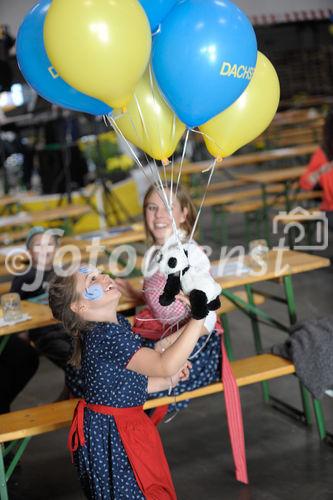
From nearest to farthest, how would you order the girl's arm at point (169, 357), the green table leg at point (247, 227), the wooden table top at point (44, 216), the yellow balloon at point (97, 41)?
1. the yellow balloon at point (97, 41)
2. the girl's arm at point (169, 357)
3. the wooden table top at point (44, 216)
4. the green table leg at point (247, 227)

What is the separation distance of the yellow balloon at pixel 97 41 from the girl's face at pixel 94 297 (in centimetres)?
61

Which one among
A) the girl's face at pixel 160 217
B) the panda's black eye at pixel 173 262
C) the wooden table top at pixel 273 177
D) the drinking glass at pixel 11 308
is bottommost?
the drinking glass at pixel 11 308

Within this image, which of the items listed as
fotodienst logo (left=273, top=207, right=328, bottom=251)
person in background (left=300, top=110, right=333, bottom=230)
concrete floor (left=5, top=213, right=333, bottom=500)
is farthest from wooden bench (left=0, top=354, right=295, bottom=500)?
person in background (left=300, top=110, right=333, bottom=230)

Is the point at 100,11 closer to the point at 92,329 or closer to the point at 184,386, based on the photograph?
the point at 92,329

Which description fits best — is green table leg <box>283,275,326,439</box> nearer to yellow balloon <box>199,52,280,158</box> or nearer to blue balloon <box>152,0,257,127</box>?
yellow balloon <box>199,52,280,158</box>

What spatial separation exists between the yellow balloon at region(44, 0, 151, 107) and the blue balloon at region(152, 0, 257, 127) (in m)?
0.12

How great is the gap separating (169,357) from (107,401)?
0.29 meters

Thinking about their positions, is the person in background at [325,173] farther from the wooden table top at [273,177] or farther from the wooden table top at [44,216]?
the wooden table top at [44,216]

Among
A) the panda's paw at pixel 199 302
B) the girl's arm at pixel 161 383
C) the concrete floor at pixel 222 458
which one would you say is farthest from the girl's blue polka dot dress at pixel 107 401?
the concrete floor at pixel 222 458

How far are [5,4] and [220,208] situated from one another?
8.74m

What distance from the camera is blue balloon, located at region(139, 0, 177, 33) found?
2.43 metres

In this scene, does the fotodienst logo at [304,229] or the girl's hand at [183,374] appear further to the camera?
the fotodienst logo at [304,229]

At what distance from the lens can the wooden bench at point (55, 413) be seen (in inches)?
107

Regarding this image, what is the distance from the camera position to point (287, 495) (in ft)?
9.62
